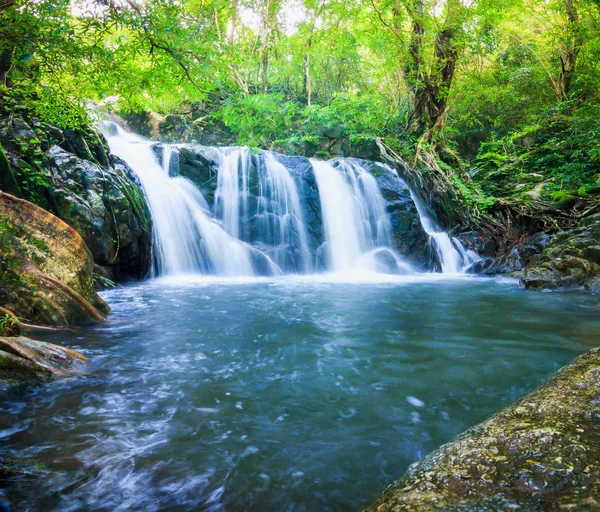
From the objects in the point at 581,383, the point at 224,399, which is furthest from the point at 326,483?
the point at 581,383

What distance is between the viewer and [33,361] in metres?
3.25

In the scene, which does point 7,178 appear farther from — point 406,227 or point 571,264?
point 571,264

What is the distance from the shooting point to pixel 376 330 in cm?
535

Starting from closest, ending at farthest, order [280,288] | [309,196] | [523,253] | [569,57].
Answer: [280,288]
[523,253]
[309,196]
[569,57]

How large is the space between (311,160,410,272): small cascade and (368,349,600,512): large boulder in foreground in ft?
34.6

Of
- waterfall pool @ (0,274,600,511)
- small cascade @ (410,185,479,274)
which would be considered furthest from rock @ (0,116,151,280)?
small cascade @ (410,185,479,274)

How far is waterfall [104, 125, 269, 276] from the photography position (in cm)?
1049

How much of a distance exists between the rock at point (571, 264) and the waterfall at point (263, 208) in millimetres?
6059

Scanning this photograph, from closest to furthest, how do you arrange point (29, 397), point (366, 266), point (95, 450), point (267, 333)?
point (95, 450) → point (29, 397) → point (267, 333) → point (366, 266)

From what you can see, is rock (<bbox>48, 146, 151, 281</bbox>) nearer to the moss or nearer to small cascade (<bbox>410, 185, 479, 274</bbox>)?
the moss

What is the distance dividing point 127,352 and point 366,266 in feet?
30.5

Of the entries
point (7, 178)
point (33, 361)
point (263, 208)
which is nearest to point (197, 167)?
point (263, 208)

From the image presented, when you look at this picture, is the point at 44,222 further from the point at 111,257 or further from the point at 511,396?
the point at 511,396

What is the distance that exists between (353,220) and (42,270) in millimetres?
9617
